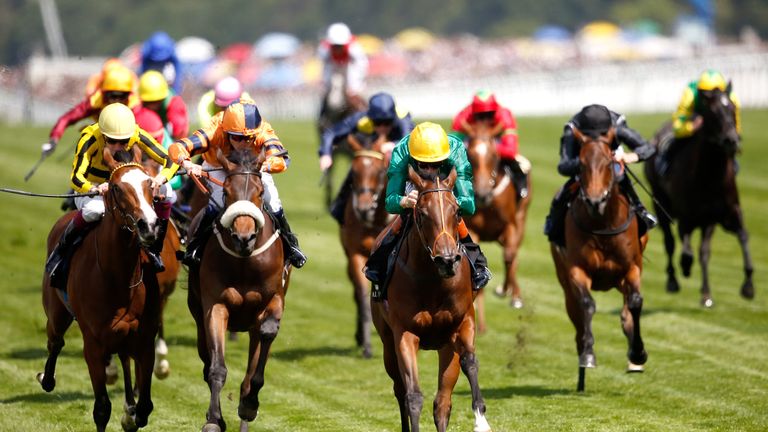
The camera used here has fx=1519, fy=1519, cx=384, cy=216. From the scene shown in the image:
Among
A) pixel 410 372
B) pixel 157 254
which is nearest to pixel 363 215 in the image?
pixel 157 254

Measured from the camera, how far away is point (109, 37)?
235 ft

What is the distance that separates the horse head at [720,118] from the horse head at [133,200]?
835cm

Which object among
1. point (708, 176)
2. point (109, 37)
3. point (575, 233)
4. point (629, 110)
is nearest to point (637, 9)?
point (109, 37)

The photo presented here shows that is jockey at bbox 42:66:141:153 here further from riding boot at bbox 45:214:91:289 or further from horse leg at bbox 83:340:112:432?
horse leg at bbox 83:340:112:432

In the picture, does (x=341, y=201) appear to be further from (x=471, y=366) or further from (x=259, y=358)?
(x=471, y=366)

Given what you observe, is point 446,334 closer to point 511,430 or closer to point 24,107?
point 511,430

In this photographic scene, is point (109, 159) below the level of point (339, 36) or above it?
below

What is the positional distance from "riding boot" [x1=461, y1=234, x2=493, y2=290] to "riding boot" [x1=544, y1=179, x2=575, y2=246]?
290 centimetres

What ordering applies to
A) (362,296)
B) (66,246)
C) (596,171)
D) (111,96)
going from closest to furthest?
(66,246)
(596,171)
(111,96)
(362,296)

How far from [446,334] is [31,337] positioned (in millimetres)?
7356

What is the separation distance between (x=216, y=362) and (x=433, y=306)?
1.54 m

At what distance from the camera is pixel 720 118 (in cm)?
1661

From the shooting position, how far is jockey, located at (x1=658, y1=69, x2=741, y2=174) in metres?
16.8

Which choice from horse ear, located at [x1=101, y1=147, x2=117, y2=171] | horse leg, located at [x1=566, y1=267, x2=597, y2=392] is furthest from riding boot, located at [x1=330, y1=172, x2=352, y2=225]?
horse ear, located at [x1=101, y1=147, x2=117, y2=171]
